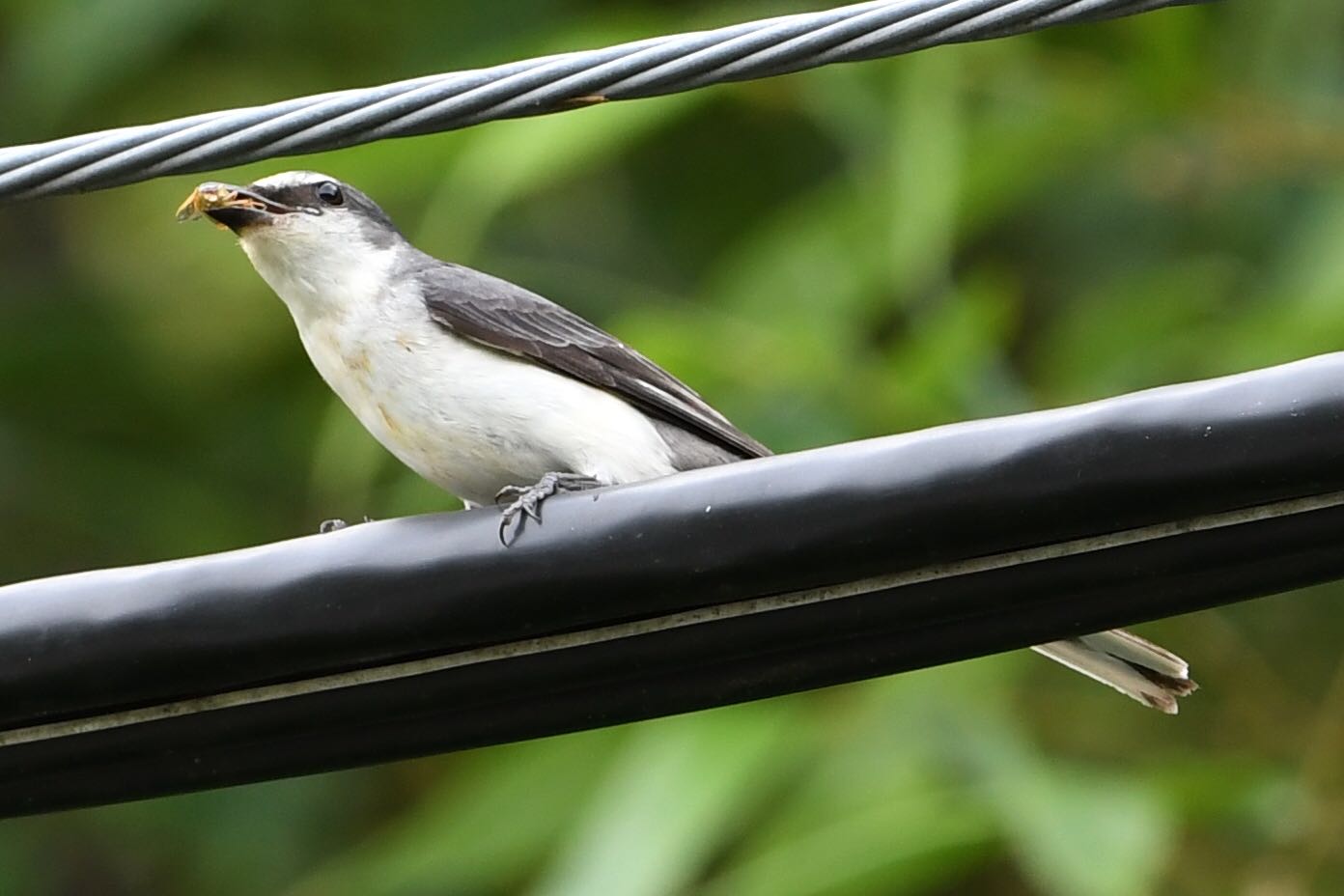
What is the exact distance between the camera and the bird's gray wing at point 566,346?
4441mm

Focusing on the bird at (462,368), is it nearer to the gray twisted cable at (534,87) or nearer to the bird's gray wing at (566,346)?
the bird's gray wing at (566,346)

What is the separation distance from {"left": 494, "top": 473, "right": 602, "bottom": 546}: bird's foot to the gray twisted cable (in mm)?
A: 580

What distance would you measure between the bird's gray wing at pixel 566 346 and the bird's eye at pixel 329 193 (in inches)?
13.5

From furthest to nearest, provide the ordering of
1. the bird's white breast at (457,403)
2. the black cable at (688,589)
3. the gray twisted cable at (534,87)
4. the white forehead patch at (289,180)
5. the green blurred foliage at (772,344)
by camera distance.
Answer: the green blurred foliage at (772,344)
the white forehead patch at (289,180)
the bird's white breast at (457,403)
the gray twisted cable at (534,87)
the black cable at (688,589)

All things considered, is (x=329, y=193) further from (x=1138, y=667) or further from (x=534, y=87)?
(x=1138, y=667)

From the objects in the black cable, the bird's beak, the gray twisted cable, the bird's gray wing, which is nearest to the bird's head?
the bird's beak

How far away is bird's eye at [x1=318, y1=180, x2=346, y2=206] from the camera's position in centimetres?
480

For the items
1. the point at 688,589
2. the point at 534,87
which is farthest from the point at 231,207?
the point at 688,589

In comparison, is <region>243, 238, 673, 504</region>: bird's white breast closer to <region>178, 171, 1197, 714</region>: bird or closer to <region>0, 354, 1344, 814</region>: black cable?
<region>178, 171, 1197, 714</region>: bird

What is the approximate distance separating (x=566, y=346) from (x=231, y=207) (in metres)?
0.79

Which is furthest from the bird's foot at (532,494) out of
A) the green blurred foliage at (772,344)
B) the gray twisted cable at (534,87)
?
the green blurred foliage at (772,344)

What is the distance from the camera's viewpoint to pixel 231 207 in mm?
4441

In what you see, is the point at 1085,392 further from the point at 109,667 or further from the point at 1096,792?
the point at 109,667

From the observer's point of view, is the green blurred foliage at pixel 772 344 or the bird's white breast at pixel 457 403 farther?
the green blurred foliage at pixel 772 344
